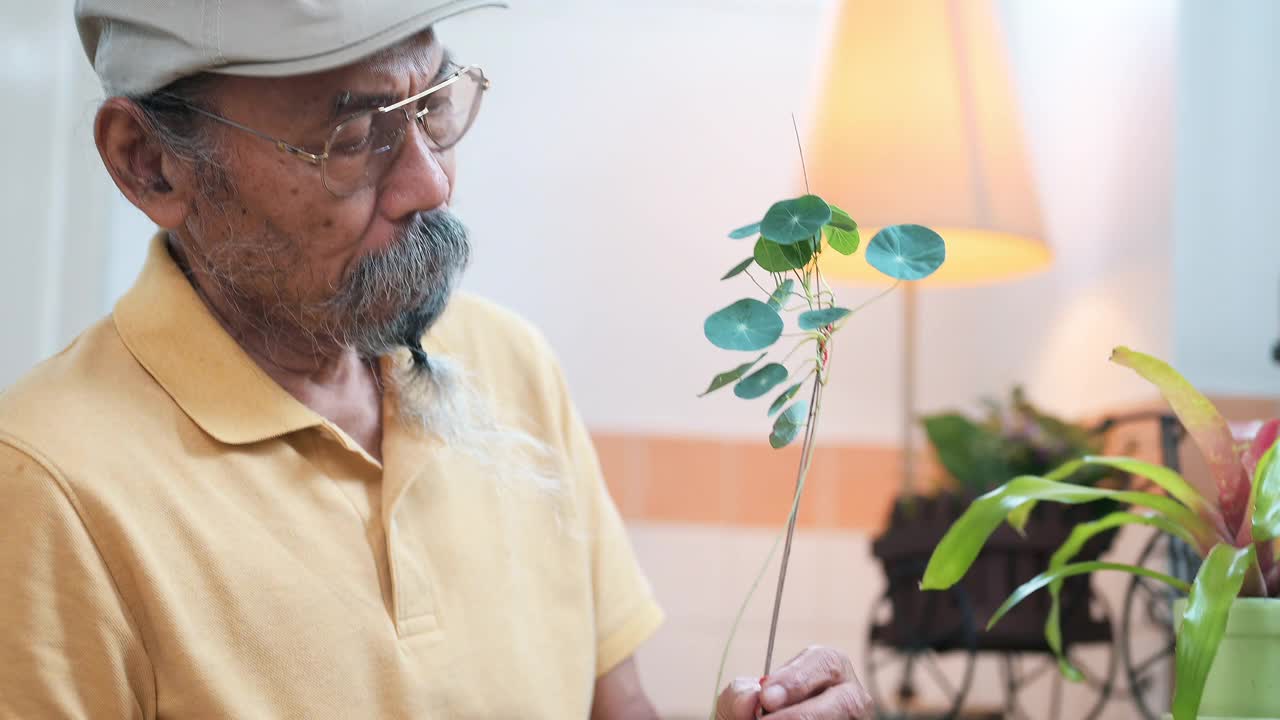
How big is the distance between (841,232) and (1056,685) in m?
2.07

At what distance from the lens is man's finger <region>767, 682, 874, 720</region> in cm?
87

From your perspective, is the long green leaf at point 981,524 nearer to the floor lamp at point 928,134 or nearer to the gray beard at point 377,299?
the gray beard at point 377,299

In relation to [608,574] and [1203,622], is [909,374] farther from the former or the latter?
[1203,622]

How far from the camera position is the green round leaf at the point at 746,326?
0.81 metres

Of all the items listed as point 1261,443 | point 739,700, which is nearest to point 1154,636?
point 1261,443

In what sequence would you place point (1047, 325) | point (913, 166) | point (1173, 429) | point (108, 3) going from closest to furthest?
point (108, 3) → point (1173, 429) → point (913, 166) → point (1047, 325)

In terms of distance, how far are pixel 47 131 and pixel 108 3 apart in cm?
63

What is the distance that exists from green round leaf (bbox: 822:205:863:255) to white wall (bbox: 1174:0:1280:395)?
1475 mm

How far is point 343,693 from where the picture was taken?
101 centimetres

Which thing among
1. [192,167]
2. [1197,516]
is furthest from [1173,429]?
[192,167]

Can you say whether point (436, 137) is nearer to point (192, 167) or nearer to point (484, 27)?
point (192, 167)

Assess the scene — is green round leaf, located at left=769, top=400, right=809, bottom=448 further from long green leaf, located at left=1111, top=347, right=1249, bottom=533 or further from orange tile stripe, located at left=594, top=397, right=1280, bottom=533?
orange tile stripe, located at left=594, top=397, right=1280, bottom=533

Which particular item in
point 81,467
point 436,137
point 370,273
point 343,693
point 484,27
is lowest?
point 343,693

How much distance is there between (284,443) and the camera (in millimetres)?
1081
